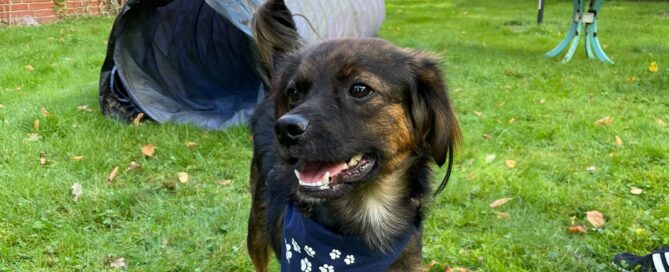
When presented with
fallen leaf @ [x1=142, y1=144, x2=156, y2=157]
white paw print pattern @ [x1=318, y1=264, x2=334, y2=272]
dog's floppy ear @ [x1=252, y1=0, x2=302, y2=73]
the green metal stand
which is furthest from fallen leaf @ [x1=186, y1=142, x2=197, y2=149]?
the green metal stand

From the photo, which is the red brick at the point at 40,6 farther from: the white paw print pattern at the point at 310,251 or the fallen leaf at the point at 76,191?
the white paw print pattern at the point at 310,251

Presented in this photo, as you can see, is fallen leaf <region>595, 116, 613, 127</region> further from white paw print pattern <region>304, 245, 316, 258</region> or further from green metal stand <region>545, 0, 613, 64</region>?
white paw print pattern <region>304, 245, 316, 258</region>

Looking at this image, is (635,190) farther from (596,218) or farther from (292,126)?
(292,126)

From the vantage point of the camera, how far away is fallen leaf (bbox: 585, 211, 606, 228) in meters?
3.82

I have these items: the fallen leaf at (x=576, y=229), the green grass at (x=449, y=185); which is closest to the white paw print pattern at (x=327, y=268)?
the green grass at (x=449, y=185)

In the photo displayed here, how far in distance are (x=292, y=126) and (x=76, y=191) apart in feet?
9.25

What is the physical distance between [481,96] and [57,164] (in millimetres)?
4819

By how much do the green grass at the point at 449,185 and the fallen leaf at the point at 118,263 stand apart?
0.03 m

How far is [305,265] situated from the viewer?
98.0 inches

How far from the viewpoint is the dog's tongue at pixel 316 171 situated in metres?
2.25

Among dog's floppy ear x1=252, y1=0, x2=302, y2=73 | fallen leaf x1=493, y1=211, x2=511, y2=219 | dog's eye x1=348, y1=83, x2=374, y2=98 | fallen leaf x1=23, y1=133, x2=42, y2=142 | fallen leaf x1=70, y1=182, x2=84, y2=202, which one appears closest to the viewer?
dog's eye x1=348, y1=83, x2=374, y2=98

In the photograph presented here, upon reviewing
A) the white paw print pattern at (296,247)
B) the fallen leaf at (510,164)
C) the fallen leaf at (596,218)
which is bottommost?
the fallen leaf at (510,164)

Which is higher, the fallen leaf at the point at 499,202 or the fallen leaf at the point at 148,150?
the fallen leaf at the point at 148,150

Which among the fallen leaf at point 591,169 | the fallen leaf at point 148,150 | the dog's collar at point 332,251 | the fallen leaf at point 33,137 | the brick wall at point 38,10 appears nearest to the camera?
the dog's collar at point 332,251
